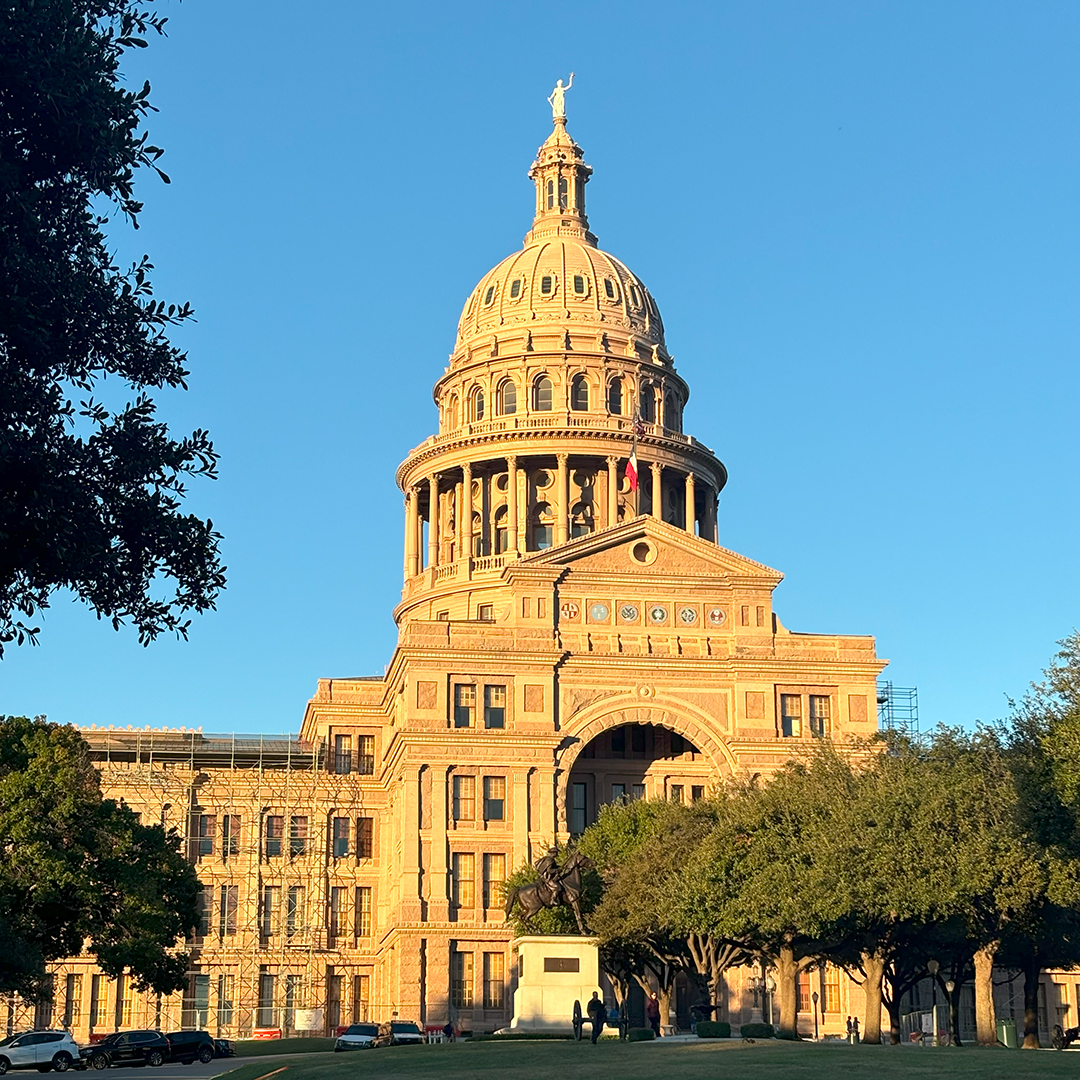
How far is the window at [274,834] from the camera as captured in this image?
119250mm

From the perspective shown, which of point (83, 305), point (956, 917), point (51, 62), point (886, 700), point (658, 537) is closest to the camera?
point (51, 62)

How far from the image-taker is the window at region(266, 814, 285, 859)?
119 meters

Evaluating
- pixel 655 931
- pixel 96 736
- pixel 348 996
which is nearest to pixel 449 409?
pixel 96 736

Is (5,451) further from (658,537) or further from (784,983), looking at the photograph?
(658,537)

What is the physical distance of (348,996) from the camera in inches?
4473

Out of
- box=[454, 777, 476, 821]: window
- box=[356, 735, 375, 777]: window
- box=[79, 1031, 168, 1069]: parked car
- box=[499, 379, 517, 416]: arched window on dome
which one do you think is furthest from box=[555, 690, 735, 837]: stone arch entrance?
box=[499, 379, 517, 416]: arched window on dome

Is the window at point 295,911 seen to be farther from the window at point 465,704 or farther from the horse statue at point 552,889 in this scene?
the horse statue at point 552,889

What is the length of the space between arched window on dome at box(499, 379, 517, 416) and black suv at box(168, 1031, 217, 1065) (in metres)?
61.8

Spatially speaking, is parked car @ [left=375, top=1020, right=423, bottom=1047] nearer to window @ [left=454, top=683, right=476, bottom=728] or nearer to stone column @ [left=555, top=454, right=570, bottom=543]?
window @ [left=454, top=683, right=476, bottom=728]

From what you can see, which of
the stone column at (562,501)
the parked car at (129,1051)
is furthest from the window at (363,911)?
the parked car at (129,1051)

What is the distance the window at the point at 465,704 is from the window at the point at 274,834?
20910mm

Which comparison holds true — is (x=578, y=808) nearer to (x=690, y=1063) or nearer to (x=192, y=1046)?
(x=192, y=1046)

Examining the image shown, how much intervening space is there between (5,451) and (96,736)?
350 ft

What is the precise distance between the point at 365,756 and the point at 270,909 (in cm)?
1149
